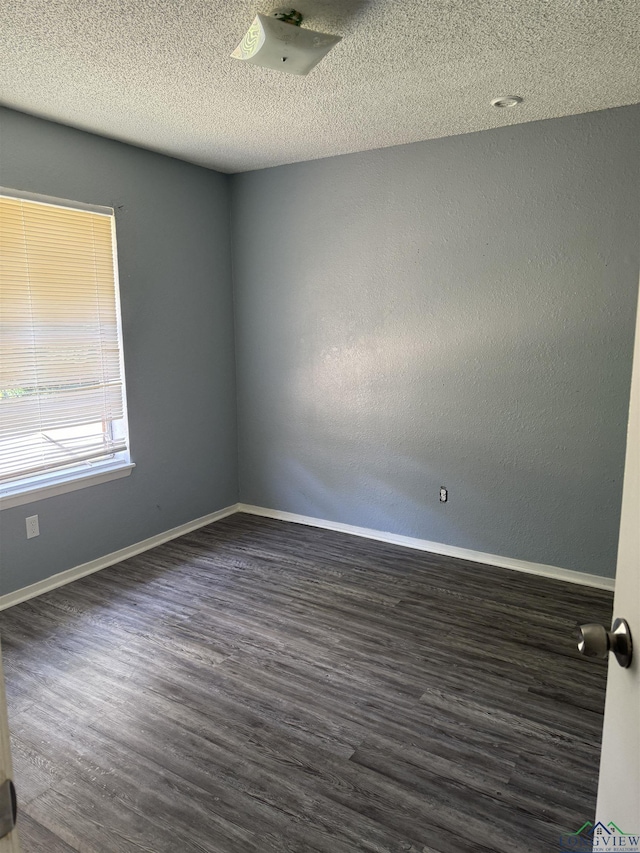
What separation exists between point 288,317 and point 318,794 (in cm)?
322

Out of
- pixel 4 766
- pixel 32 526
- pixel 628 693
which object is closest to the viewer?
pixel 4 766

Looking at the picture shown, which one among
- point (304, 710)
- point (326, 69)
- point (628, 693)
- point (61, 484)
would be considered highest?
point (326, 69)

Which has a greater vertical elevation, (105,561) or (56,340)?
(56,340)

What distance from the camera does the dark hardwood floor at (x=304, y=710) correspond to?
5.89ft

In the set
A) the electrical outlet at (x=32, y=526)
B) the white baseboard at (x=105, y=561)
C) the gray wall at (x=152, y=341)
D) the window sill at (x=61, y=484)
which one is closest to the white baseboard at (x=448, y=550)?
the white baseboard at (x=105, y=561)

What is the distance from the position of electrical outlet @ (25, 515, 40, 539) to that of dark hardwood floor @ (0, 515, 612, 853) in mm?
378

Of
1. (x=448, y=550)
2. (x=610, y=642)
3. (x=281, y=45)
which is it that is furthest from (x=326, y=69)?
(x=448, y=550)

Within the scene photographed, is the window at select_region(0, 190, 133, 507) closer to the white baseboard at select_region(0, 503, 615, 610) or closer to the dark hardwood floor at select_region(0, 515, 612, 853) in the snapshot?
the white baseboard at select_region(0, 503, 615, 610)

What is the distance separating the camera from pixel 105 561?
3768mm

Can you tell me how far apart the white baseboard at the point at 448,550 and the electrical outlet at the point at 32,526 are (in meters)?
1.81

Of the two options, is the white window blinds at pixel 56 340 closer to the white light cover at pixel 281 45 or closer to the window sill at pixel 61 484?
the window sill at pixel 61 484

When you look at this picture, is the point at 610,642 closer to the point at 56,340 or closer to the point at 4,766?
the point at 4,766

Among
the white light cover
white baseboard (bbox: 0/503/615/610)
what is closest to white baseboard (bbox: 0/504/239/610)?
white baseboard (bbox: 0/503/615/610)

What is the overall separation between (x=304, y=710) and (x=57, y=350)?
2.42 metres
